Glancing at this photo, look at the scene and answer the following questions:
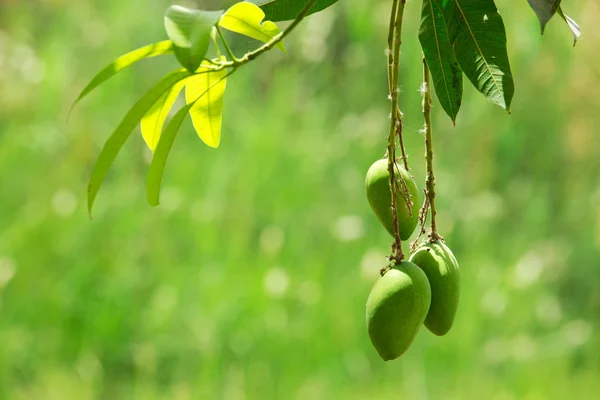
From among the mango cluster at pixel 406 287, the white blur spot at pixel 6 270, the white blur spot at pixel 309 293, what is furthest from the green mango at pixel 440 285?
the white blur spot at pixel 6 270

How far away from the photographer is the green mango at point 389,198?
649 millimetres

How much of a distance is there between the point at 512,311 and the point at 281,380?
834mm

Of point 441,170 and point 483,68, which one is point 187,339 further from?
point 483,68

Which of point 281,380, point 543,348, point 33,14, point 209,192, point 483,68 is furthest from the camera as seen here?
point 33,14

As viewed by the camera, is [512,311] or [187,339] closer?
[187,339]

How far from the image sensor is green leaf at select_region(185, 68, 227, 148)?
0.61 meters

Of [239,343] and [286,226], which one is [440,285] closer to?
[239,343]

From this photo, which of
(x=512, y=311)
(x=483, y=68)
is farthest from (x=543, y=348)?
(x=483, y=68)

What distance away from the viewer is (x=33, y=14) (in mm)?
3838

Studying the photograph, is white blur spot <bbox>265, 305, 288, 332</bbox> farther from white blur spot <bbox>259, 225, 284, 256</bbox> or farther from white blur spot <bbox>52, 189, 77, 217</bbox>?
white blur spot <bbox>52, 189, 77, 217</bbox>

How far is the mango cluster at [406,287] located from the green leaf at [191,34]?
23 centimetres

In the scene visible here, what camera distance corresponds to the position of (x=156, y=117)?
Answer: 620mm

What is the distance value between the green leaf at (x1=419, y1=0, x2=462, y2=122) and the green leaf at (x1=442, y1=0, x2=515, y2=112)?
0.01 m

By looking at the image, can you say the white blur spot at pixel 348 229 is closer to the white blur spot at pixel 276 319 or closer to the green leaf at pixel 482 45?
the white blur spot at pixel 276 319
